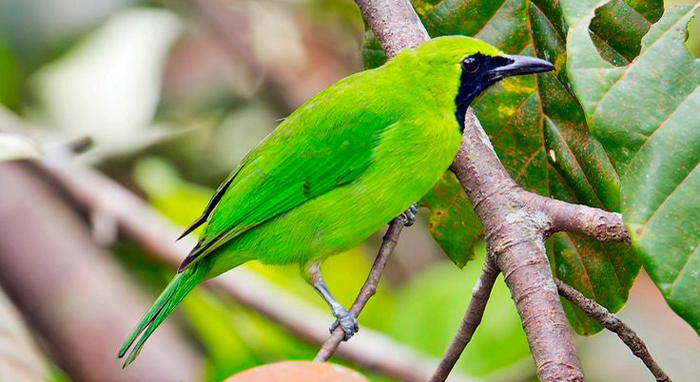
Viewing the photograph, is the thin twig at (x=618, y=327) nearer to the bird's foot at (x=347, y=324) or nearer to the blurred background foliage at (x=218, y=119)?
the bird's foot at (x=347, y=324)

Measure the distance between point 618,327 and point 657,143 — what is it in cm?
42

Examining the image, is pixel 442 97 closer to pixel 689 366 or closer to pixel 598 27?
pixel 598 27

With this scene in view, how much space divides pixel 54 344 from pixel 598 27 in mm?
2579

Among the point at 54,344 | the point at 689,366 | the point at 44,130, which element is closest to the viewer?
the point at 54,344

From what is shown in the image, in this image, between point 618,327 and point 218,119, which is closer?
point 618,327

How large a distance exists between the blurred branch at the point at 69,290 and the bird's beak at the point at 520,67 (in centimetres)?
192

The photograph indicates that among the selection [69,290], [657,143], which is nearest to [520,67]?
[657,143]

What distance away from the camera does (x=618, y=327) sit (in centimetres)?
205

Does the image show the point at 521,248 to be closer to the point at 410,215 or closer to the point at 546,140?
the point at 546,140

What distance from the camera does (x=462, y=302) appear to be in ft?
13.8

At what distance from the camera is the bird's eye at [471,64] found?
2.73 m

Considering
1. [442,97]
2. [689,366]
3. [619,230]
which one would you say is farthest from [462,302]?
[619,230]

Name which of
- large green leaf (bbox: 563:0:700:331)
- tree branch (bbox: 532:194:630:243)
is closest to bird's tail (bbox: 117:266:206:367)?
tree branch (bbox: 532:194:630:243)

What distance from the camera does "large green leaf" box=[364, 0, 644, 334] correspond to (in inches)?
102
